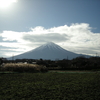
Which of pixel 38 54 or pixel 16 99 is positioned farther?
pixel 38 54

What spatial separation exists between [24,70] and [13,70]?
53.2 inches

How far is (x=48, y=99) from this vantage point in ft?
15.2

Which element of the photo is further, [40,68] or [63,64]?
[63,64]

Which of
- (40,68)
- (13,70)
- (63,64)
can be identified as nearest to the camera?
(13,70)

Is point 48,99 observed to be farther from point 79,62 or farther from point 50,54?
point 50,54

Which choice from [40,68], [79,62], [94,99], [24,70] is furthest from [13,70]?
[79,62]

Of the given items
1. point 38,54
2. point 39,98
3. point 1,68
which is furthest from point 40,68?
point 38,54

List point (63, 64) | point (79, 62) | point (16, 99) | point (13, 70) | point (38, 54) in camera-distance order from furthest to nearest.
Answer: point (38, 54) → point (79, 62) → point (63, 64) → point (13, 70) → point (16, 99)

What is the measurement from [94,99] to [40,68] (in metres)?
13.7

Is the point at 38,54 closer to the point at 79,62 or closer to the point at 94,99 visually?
the point at 79,62

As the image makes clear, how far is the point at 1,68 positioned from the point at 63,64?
18049 millimetres

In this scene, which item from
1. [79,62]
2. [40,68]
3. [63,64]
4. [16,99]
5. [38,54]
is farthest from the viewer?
[38,54]

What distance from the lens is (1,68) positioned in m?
16.7

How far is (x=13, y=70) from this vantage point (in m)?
16.5
